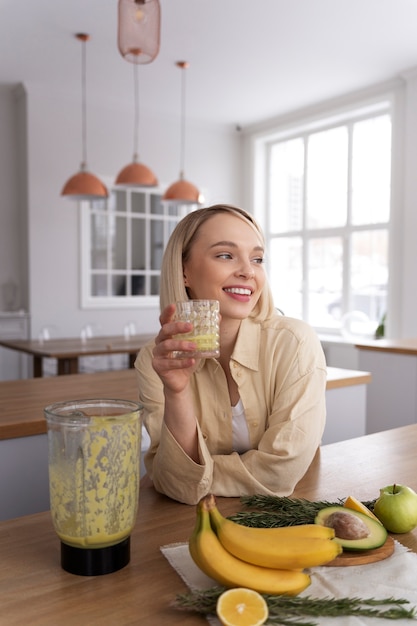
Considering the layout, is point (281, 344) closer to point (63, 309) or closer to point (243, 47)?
point (243, 47)

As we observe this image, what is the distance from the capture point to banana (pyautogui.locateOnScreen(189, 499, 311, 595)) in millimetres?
728

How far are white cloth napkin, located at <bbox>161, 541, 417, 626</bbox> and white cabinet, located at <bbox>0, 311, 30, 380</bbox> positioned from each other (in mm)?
5411

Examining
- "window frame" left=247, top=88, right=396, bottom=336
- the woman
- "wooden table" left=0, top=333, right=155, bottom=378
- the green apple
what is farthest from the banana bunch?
"window frame" left=247, top=88, right=396, bottom=336

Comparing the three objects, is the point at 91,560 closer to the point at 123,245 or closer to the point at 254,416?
the point at 254,416

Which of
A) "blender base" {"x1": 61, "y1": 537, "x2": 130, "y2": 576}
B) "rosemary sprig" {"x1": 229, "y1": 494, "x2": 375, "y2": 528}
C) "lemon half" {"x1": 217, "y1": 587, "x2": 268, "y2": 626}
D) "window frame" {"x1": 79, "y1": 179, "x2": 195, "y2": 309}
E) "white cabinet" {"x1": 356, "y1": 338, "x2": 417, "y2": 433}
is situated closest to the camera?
"lemon half" {"x1": 217, "y1": 587, "x2": 268, "y2": 626}

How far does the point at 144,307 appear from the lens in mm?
6848

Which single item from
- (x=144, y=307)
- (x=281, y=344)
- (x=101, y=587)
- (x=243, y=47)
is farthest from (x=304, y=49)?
(x=101, y=587)

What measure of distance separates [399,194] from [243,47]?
2003 millimetres

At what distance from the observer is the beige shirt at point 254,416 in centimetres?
114

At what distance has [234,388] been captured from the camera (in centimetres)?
138

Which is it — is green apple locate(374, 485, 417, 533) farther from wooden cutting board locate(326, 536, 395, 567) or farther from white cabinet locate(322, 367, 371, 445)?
white cabinet locate(322, 367, 371, 445)

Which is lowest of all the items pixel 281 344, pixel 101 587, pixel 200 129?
pixel 101 587

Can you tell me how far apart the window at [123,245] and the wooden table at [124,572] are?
5.40 meters

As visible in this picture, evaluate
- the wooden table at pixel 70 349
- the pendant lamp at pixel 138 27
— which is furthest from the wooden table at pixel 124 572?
the wooden table at pixel 70 349
